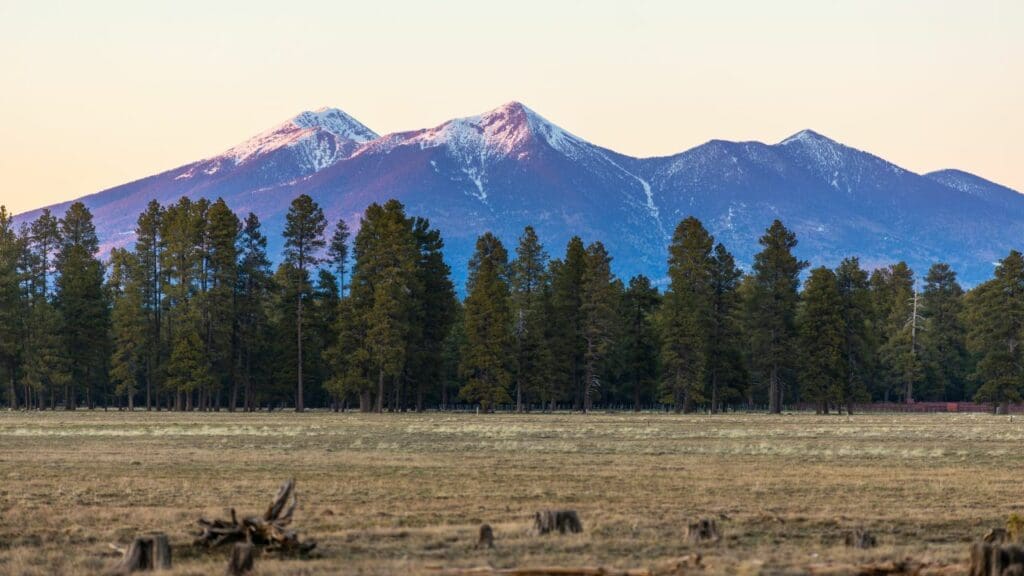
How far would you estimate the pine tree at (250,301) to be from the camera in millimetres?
105375

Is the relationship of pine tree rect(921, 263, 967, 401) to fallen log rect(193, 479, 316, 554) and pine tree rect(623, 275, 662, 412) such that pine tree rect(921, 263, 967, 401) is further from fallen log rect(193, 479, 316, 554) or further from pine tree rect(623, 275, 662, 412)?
fallen log rect(193, 479, 316, 554)

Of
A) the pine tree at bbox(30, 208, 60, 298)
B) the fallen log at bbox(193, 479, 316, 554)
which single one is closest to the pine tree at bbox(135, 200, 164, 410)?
the pine tree at bbox(30, 208, 60, 298)

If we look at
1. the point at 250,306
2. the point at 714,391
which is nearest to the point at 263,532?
the point at 250,306

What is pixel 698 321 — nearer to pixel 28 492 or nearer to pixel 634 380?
pixel 634 380

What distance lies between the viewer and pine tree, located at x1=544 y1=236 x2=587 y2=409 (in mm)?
111500

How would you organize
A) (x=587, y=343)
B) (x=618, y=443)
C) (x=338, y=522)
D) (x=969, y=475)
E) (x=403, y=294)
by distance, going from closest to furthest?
1. (x=338, y=522)
2. (x=969, y=475)
3. (x=618, y=443)
4. (x=403, y=294)
5. (x=587, y=343)

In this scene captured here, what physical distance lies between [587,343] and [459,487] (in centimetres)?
8313

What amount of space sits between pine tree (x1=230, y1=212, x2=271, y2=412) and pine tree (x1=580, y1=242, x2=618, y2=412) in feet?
87.1

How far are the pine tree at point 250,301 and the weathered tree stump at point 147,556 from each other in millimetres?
88209

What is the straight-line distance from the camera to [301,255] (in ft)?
337

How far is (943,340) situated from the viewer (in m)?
136

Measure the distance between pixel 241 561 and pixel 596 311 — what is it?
9192 centimetres

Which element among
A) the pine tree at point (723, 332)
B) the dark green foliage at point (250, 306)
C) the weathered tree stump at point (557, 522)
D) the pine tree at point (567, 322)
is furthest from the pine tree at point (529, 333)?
the weathered tree stump at point (557, 522)

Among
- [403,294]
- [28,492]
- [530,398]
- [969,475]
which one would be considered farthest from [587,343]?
[28,492]
